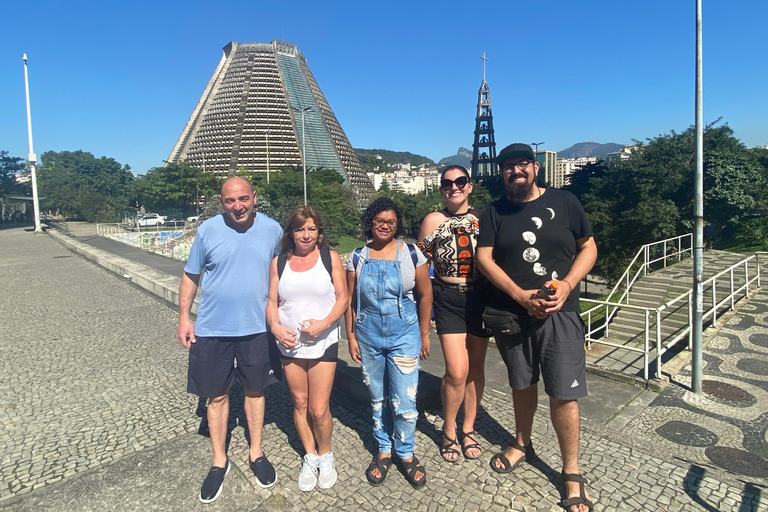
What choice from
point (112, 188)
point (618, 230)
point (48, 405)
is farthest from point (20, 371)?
point (112, 188)

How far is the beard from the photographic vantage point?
2465 millimetres

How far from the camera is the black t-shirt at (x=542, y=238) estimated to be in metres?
2.40

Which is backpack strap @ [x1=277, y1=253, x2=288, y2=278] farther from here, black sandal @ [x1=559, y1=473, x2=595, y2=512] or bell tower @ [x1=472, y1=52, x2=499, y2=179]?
bell tower @ [x1=472, y1=52, x2=499, y2=179]

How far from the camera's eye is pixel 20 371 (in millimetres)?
4391

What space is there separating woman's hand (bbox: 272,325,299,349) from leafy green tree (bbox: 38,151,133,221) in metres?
46.7

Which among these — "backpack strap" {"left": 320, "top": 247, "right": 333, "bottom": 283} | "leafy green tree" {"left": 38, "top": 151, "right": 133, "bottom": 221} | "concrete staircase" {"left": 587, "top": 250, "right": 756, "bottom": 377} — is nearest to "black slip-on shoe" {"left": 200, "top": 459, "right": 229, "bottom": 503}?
"backpack strap" {"left": 320, "top": 247, "right": 333, "bottom": 283}

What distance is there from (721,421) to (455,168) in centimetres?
281

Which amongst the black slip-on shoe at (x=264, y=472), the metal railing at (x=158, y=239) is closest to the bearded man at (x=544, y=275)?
the black slip-on shoe at (x=264, y=472)

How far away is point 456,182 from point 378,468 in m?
1.71

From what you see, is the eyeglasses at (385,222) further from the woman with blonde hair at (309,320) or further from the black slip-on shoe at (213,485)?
the black slip-on shoe at (213,485)

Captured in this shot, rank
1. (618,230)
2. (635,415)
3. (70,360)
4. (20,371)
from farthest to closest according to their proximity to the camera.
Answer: (618,230) < (70,360) < (20,371) < (635,415)

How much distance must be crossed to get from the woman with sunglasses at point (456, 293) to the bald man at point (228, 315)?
1.03 metres

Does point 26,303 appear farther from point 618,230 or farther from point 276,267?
point 618,230

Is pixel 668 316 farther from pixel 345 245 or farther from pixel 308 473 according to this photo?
pixel 345 245
